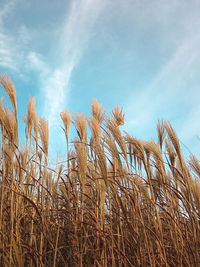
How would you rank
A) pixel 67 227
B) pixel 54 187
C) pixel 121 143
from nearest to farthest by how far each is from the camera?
pixel 121 143, pixel 67 227, pixel 54 187

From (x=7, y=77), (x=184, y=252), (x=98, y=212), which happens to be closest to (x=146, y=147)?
(x=98, y=212)

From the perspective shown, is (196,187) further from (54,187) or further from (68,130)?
(68,130)

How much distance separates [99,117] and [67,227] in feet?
3.90

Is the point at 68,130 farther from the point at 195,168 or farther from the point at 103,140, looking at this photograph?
the point at 195,168

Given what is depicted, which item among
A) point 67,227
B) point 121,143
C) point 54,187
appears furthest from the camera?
point 54,187

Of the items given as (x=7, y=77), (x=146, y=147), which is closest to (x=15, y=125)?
(x=7, y=77)

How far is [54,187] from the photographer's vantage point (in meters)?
2.45

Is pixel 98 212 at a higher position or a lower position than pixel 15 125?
lower

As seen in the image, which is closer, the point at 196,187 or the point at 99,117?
the point at 196,187

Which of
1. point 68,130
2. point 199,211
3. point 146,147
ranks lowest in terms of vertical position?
point 199,211

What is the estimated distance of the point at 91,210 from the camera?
2.29 metres

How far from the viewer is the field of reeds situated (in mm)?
1796

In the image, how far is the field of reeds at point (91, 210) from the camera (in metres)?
1.80

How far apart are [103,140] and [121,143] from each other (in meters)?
0.16
